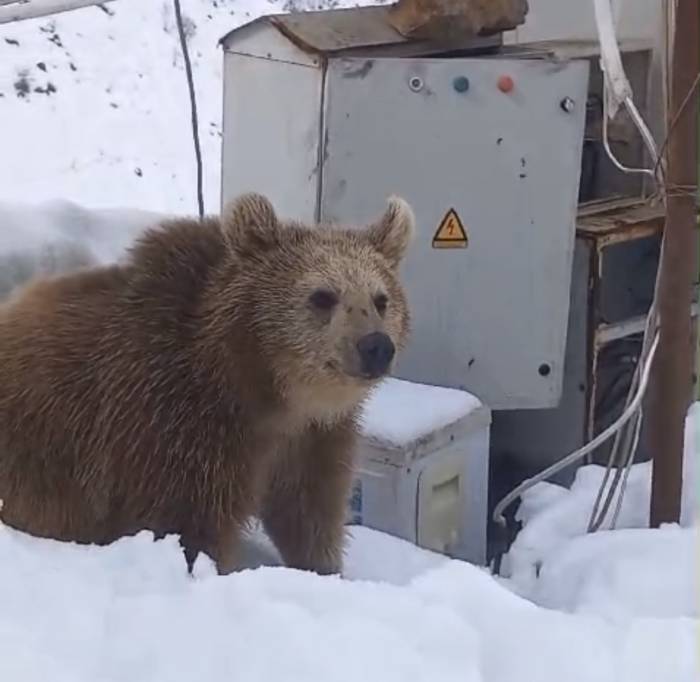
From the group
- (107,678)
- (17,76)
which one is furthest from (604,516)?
(17,76)

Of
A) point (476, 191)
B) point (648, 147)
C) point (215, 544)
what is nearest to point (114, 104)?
point (476, 191)

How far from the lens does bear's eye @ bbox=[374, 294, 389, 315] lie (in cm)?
326

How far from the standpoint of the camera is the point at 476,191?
4.52 m

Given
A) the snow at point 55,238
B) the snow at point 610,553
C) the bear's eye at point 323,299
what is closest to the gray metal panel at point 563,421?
the snow at point 610,553

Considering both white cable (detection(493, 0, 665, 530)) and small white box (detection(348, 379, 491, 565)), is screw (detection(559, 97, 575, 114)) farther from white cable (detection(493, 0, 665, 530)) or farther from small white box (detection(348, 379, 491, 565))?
small white box (detection(348, 379, 491, 565))

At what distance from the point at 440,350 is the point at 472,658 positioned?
2.78 metres

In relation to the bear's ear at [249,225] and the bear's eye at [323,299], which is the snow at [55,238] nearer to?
the bear's ear at [249,225]

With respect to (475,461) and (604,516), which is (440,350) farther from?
(604,516)

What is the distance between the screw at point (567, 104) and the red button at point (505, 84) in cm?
18

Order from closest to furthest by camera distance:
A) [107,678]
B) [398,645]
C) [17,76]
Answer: [107,678] < [398,645] < [17,76]

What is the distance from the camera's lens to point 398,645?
Result: 6.20 feet

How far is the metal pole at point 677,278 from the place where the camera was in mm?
3547

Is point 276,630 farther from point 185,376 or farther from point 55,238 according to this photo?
point 55,238

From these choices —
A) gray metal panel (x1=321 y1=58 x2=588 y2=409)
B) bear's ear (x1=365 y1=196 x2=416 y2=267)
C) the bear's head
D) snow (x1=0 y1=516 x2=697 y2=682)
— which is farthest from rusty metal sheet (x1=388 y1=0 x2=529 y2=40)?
snow (x1=0 y1=516 x2=697 y2=682)
